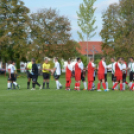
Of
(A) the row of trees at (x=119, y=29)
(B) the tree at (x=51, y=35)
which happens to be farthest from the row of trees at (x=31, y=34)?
(A) the row of trees at (x=119, y=29)

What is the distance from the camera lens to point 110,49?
62375 mm

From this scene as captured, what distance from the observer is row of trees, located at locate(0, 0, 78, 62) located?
177ft

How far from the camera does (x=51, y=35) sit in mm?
55656

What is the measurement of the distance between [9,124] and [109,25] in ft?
184

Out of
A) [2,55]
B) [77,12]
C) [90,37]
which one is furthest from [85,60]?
[2,55]

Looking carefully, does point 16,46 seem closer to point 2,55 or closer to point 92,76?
point 2,55

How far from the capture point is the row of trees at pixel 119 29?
59062 millimetres

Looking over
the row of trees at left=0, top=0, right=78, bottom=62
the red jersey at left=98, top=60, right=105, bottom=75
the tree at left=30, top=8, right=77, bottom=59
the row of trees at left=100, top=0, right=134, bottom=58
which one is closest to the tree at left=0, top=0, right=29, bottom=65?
the row of trees at left=0, top=0, right=78, bottom=62

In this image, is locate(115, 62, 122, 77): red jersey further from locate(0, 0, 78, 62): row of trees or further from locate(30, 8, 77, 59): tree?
locate(30, 8, 77, 59): tree

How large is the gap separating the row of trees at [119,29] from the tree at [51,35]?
7.99 m

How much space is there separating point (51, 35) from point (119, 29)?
495 inches

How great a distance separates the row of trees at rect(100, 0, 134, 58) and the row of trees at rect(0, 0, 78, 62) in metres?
7.87

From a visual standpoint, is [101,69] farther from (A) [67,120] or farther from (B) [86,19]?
(B) [86,19]

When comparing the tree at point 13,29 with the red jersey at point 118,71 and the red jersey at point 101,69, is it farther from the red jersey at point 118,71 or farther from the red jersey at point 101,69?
the red jersey at point 101,69
